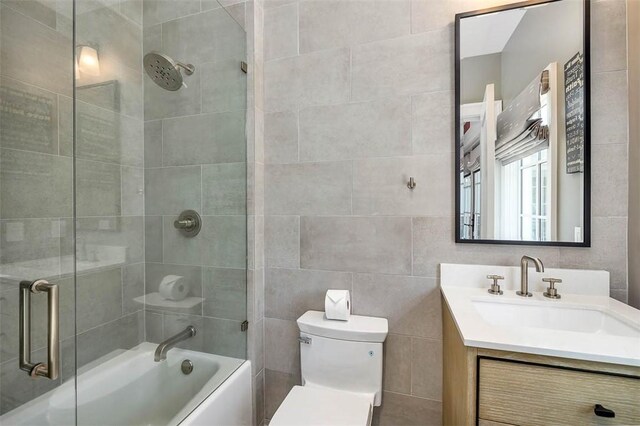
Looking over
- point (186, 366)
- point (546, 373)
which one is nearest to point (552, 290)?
point (546, 373)

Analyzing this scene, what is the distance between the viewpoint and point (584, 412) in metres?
0.74

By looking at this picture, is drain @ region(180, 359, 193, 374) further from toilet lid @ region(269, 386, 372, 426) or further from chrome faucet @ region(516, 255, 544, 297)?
chrome faucet @ region(516, 255, 544, 297)

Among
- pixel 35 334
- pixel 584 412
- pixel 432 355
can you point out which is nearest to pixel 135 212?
pixel 35 334

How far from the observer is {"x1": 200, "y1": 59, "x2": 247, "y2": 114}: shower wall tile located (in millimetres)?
1477

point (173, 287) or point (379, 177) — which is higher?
point (379, 177)

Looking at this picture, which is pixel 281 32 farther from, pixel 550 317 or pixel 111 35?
pixel 550 317

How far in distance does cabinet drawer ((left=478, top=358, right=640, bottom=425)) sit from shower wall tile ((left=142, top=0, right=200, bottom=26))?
6.16 feet

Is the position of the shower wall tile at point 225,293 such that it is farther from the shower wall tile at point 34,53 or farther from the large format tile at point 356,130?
the shower wall tile at point 34,53

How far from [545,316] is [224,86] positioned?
174 centimetres

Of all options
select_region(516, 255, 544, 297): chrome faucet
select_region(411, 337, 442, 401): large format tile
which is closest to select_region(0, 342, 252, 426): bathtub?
select_region(411, 337, 442, 401): large format tile

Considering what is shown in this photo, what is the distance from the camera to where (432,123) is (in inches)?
53.2

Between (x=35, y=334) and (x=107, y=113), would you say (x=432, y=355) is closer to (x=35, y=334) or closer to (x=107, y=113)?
(x=35, y=334)

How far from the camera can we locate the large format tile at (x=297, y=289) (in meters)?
1.51

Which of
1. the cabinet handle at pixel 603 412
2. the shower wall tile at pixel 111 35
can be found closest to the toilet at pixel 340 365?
the cabinet handle at pixel 603 412
